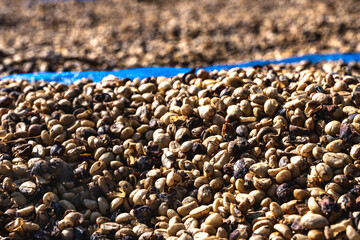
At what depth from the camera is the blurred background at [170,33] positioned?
3.81 m

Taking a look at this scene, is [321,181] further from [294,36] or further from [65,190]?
[294,36]

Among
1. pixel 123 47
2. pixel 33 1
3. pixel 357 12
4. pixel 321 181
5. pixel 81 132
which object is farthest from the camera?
pixel 33 1

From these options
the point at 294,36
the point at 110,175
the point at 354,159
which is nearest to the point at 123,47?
the point at 294,36

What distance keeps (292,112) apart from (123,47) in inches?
108

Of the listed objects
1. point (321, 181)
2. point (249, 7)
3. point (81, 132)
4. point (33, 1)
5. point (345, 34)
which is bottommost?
point (321, 181)

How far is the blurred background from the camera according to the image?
3.81 m

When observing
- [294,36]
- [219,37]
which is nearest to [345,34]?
[294,36]

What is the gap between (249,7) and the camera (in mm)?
5598

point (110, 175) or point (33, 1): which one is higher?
point (33, 1)

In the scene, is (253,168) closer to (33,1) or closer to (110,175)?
(110,175)

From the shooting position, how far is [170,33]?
459 cm

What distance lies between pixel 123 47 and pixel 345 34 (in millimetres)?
2450

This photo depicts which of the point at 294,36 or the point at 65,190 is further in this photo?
the point at 294,36

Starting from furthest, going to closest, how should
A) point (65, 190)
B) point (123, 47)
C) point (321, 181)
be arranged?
point (123, 47), point (65, 190), point (321, 181)
